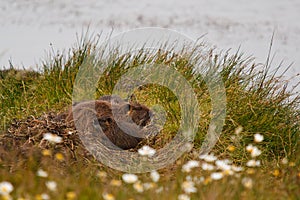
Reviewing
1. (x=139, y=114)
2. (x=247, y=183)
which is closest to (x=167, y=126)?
(x=139, y=114)

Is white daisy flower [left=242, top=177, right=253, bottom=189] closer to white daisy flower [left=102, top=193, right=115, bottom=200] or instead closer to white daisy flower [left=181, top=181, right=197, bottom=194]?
white daisy flower [left=181, top=181, right=197, bottom=194]

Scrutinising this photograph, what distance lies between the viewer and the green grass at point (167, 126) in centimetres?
349

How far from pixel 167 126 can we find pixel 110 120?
83 centimetres

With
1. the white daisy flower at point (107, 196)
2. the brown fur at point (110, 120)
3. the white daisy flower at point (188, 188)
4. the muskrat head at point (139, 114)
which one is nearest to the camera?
the white daisy flower at point (107, 196)

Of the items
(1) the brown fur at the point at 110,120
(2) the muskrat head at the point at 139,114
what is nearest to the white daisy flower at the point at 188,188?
(1) the brown fur at the point at 110,120

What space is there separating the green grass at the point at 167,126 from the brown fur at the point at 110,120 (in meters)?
0.25

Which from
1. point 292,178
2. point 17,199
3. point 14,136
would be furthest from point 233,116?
point 17,199

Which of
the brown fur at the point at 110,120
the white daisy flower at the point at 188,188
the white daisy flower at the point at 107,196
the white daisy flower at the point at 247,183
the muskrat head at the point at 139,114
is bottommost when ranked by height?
the white daisy flower at the point at 107,196

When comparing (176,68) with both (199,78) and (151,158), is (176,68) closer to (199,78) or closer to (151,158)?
(199,78)

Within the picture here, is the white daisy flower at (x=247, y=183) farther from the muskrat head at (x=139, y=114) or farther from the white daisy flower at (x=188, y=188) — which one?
the muskrat head at (x=139, y=114)

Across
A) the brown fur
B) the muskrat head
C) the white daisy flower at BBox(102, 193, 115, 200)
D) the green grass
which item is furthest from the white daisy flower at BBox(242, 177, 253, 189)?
the muskrat head

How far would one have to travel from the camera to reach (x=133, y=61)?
738 centimetres

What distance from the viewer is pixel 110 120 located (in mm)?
5215

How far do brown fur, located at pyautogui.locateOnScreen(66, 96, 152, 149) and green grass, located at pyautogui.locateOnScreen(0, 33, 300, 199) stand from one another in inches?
9.7
